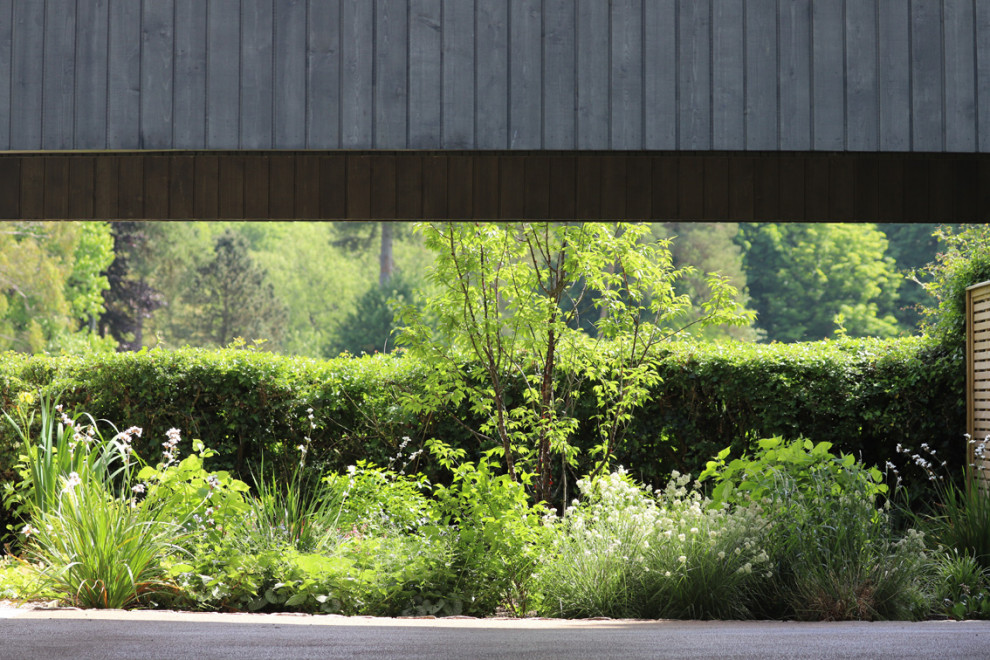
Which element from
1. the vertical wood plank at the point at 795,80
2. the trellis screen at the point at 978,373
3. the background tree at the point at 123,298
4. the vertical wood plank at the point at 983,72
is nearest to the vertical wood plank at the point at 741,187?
the vertical wood plank at the point at 795,80

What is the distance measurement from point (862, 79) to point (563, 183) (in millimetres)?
1660

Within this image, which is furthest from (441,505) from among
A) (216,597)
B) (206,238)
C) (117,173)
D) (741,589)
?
(206,238)

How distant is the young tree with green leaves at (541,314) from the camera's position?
21.4 ft

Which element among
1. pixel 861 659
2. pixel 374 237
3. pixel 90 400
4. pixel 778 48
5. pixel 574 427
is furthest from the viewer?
pixel 374 237

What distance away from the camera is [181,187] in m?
5.26

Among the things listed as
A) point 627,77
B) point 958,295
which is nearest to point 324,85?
point 627,77

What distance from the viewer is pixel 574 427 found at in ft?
A: 22.5

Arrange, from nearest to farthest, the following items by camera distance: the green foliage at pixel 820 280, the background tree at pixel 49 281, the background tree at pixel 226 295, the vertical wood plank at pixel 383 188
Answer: the vertical wood plank at pixel 383 188
the background tree at pixel 49 281
the green foliage at pixel 820 280
the background tree at pixel 226 295

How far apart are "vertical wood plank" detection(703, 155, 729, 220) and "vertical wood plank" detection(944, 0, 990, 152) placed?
128 cm

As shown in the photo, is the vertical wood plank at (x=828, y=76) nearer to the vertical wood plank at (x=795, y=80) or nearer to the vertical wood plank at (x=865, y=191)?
the vertical wood plank at (x=795, y=80)

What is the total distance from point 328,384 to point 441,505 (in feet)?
9.08

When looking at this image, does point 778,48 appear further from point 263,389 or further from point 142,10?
point 263,389

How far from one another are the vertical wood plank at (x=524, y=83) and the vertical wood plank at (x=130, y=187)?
2.33 m

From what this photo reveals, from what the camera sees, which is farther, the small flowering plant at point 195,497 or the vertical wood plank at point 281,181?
the vertical wood plank at point 281,181
